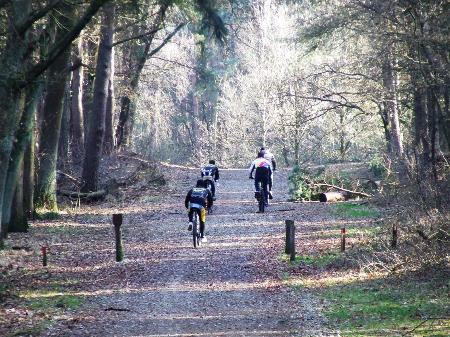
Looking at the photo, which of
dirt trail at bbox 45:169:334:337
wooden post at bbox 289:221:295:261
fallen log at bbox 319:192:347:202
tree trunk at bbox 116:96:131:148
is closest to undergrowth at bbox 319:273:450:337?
dirt trail at bbox 45:169:334:337

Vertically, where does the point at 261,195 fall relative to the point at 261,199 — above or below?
above

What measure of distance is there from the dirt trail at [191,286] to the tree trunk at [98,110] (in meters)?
4.57

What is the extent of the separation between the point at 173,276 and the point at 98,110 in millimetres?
14478

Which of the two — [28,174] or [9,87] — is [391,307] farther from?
[28,174]

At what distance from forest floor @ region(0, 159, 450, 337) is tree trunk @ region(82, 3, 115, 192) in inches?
117

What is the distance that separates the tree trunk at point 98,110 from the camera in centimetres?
2780

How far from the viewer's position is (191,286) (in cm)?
1378

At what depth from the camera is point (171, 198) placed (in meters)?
30.0

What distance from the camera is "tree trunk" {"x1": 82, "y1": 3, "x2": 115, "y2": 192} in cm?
2780

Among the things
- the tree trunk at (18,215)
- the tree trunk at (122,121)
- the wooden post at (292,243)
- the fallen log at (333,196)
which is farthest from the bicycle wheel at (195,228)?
the tree trunk at (122,121)

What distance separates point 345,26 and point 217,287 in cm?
1326

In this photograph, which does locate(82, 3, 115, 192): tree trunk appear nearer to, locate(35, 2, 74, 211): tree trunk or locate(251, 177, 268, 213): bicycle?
locate(35, 2, 74, 211): tree trunk

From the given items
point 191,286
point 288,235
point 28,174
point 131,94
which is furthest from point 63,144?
point 191,286

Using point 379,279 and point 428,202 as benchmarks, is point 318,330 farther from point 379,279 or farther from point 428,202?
point 428,202
